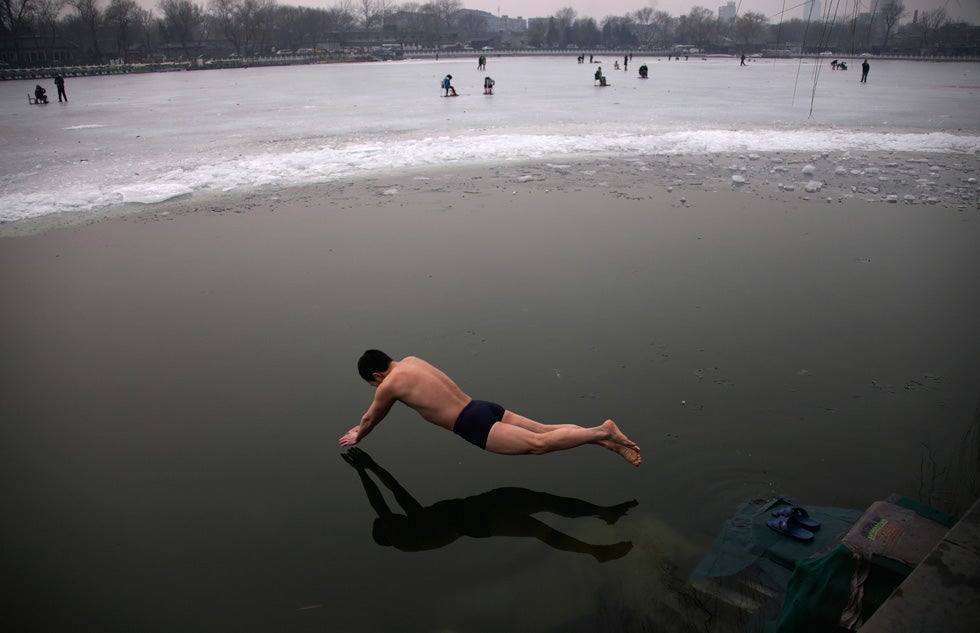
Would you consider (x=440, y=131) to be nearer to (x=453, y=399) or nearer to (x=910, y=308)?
(x=910, y=308)

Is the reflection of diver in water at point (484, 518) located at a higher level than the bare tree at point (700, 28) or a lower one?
lower

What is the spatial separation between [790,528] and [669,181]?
9.21m

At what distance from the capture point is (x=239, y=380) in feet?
17.3

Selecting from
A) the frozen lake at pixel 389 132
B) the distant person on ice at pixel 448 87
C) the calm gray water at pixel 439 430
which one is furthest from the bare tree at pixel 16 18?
the calm gray water at pixel 439 430

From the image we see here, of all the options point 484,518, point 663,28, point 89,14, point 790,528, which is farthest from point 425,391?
point 663,28

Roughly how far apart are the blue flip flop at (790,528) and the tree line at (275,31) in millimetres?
54551

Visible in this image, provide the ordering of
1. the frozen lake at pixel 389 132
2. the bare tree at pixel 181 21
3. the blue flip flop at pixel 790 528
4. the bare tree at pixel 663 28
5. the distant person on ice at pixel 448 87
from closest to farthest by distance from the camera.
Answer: the blue flip flop at pixel 790 528 → the frozen lake at pixel 389 132 → the distant person on ice at pixel 448 87 → the bare tree at pixel 181 21 → the bare tree at pixel 663 28

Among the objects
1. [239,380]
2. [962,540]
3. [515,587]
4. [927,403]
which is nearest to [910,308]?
[927,403]

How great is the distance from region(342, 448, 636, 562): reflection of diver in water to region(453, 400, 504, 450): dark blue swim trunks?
1.15ft

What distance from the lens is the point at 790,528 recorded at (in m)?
3.37

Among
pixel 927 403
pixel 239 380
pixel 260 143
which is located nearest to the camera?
pixel 927 403

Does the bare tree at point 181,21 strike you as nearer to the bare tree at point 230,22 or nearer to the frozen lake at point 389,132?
the bare tree at point 230,22

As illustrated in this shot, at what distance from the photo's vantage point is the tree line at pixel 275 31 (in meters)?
72.0

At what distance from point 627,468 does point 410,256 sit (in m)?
4.55
